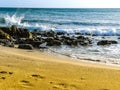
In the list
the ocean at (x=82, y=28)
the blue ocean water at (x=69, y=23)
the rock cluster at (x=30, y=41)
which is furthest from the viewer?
the blue ocean water at (x=69, y=23)

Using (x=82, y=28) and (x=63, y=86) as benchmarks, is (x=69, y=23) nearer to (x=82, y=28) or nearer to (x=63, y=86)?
(x=82, y=28)

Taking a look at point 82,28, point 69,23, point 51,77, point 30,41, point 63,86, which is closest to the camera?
point 63,86

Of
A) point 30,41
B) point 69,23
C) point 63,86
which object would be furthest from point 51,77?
point 69,23

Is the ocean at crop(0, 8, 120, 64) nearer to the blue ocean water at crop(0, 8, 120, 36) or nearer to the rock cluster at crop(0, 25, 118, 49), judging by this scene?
the blue ocean water at crop(0, 8, 120, 36)

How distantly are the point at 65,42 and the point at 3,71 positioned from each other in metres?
11.1

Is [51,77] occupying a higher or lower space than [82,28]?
higher

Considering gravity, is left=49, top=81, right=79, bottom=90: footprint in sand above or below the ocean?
above

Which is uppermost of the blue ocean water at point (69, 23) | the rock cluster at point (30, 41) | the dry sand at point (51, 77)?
the dry sand at point (51, 77)

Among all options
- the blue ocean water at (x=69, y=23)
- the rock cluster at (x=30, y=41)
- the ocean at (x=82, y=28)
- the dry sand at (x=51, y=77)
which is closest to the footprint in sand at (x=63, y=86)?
the dry sand at (x=51, y=77)

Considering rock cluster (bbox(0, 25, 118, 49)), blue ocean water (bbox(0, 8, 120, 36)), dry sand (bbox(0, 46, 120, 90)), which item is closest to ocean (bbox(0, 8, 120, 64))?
blue ocean water (bbox(0, 8, 120, 36))

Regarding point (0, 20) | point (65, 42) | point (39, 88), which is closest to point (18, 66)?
point (39, 88)

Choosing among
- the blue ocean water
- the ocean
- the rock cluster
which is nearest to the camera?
the ocean

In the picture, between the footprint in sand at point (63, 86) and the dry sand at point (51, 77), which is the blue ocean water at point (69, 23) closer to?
the dry sand at point (51, 77)

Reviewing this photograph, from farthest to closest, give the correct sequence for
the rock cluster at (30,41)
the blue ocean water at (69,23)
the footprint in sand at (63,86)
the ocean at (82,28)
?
the blue ocean water at (69,23)
the rock cluster at (30,41)
the ocean at (82,28)
the footprint in sand at (63,86)
